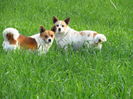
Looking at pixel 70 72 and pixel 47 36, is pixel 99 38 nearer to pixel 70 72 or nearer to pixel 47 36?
pixel 47 36

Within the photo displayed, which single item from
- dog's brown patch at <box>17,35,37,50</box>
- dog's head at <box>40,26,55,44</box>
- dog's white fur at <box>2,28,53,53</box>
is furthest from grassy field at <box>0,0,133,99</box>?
dog's brown patch at <box>17,35,37,50</box>

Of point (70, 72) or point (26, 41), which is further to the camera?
point (26, 41)

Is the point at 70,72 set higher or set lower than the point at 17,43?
lower

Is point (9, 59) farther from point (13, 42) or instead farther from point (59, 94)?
point (59, 94)

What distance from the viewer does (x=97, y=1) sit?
20.2 meters

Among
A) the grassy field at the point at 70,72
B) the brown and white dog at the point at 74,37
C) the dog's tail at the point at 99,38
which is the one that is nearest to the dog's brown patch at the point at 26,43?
the grassy field at the point at 70,72

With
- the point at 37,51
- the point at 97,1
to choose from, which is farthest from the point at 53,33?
the point at 97,1

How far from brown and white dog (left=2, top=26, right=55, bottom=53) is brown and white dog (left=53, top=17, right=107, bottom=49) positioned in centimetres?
49

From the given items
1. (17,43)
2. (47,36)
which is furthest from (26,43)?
(47,36)

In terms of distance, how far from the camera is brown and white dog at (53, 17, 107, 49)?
921cm

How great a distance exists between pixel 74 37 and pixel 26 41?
4.74 feet

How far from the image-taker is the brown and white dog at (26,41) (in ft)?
27.5

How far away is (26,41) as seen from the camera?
8578 mm

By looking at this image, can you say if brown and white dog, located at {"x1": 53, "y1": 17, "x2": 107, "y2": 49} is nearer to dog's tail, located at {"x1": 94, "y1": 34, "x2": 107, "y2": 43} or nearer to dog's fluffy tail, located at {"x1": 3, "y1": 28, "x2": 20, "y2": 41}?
dog's tail, located at {"x1": 94, "y1": 34, "x2": 107, "y2": 43}
